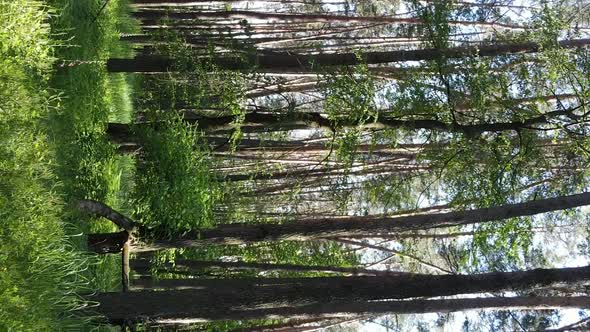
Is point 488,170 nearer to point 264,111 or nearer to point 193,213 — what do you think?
point 264,111

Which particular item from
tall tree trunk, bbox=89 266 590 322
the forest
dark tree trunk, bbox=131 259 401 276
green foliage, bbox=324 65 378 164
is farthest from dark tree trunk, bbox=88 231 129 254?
dark tree trunk, bbox=131 259 401 276

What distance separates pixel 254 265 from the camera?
14.3 metres

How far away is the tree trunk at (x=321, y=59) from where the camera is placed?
972 centimetres

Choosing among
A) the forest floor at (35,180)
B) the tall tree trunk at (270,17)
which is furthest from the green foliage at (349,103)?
the tall tree trunk at (270,17)

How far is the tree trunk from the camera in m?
9.72

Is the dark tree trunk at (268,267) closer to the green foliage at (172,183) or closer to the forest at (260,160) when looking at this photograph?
the forest at (260,160)

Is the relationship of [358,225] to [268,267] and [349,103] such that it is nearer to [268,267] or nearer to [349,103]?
[349,103]

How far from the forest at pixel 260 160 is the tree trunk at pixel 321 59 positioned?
0.03 metres

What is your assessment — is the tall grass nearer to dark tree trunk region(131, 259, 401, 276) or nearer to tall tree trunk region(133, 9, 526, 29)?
dark tree trunk region(131, 259, 401, 276)

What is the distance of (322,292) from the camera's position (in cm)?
723

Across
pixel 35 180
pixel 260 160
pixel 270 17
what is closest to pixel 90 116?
pixel 35 180

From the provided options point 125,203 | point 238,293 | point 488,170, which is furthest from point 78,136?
point 488,170

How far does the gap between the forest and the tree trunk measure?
3 centimetres

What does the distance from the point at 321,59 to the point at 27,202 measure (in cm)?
543
